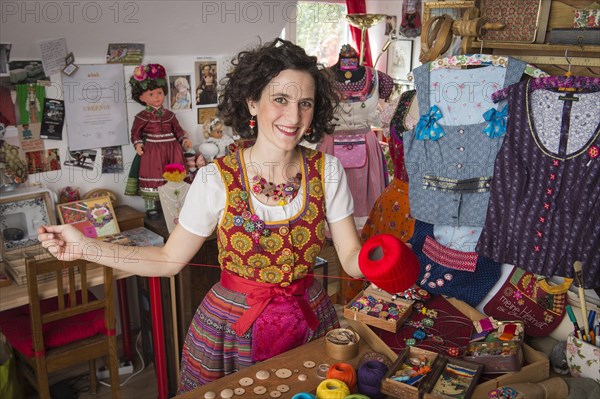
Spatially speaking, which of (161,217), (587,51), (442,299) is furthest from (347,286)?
(587,51)

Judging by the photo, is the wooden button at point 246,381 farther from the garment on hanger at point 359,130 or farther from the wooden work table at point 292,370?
the garment on hanger at point 359,130

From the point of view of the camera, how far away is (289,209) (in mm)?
1508

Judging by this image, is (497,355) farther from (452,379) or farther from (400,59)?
(400,59)

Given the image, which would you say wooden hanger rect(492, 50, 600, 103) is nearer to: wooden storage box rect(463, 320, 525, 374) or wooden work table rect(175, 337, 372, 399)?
wooden storage box rect(463, 320, 525, 374)

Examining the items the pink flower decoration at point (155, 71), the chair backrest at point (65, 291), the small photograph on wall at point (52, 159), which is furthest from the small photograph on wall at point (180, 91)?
the chair backrest at point (65, 291)

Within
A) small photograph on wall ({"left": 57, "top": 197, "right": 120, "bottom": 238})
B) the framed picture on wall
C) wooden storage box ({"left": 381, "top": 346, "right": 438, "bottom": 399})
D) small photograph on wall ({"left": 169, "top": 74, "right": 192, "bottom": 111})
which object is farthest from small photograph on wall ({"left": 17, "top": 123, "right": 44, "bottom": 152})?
the framed picture on wall

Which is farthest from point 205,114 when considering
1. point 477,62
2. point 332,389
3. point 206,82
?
point 332,389

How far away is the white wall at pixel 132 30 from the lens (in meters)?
2.29

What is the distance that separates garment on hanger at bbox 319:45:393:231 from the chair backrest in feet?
4.47

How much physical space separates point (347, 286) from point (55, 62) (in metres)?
1.64

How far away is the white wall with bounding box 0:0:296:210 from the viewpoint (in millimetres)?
2291

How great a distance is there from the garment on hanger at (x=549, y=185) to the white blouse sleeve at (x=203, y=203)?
32.2 inches

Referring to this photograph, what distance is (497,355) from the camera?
1.30 meters

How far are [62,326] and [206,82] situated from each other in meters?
1.32
